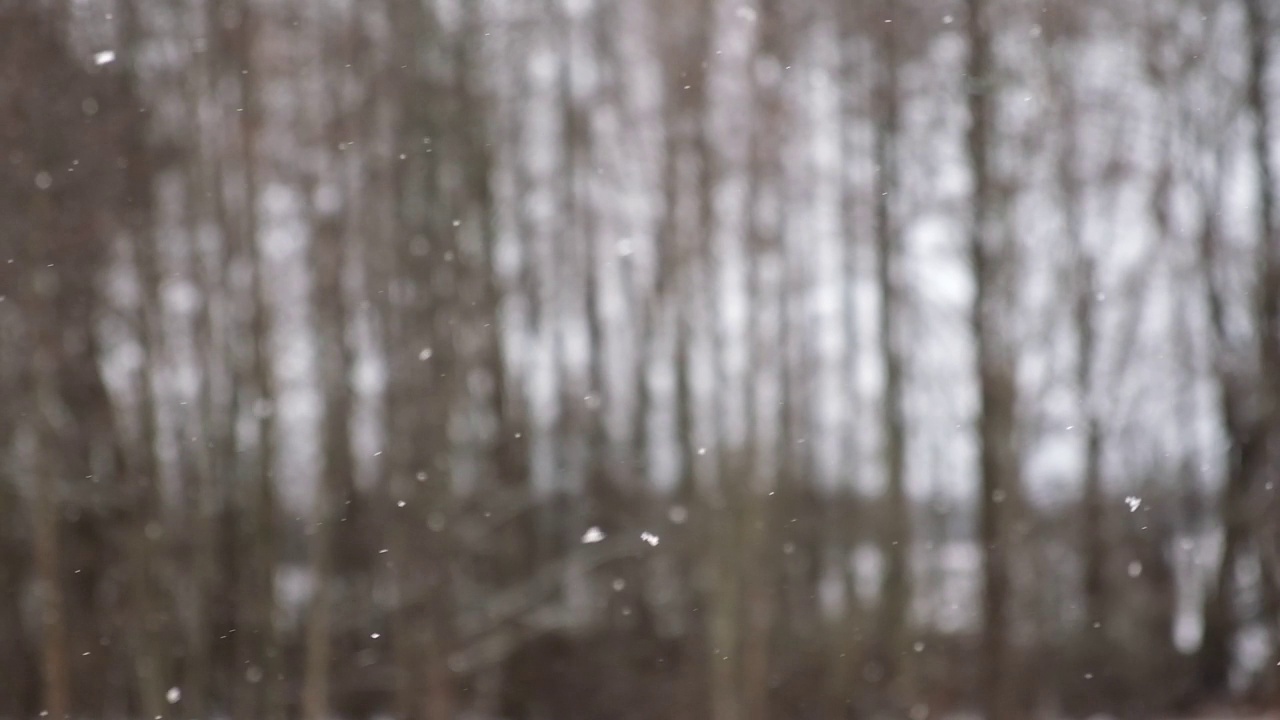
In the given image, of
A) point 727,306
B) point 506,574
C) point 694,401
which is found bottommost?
point 506,574

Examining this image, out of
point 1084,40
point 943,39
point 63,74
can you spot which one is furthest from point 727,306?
point 63,74

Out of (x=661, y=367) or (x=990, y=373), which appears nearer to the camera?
(x=990, y=373)

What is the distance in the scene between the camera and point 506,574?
10.6 m

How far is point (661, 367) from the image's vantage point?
35.7 feet

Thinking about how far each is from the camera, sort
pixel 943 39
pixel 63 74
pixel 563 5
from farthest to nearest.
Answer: pixel 563 5 < pixel 943 39 < pixel 63 74

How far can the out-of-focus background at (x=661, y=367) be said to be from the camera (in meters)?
9.80

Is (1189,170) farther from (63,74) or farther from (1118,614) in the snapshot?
(63,74)

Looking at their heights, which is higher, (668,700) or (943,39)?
(943,39)

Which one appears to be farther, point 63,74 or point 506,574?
point 506,574

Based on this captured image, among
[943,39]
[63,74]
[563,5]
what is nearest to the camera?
[63,74]

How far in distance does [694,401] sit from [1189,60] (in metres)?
4.85

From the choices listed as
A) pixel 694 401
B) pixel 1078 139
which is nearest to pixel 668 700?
pixel 694 401

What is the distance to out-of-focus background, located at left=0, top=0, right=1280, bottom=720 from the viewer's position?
9.80m

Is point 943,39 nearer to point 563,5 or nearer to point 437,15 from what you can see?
point 563,5
